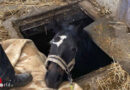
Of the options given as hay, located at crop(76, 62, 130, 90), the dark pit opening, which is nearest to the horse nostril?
hay, located at crop(76, 62, 130, 90)

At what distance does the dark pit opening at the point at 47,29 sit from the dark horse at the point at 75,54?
28 cm

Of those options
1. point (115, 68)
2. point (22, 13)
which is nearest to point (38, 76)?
point (115, 68)

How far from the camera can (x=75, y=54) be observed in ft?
10.1

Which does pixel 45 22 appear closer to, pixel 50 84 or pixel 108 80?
pixel 108 80

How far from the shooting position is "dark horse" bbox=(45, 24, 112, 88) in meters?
2.76

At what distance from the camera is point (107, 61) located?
12.8ft

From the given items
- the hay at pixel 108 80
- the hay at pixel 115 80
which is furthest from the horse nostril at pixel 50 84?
the hay at pixel 115 80

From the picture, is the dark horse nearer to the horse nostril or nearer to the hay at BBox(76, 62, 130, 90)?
the horse nostril

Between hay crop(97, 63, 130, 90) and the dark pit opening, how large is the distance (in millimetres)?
1375

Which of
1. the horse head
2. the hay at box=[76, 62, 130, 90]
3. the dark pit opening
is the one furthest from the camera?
the dark pit opening

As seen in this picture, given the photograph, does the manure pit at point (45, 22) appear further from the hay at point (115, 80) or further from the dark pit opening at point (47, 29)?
the hay at point (115, 80)

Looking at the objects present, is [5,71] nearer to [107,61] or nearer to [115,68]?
[115,68]

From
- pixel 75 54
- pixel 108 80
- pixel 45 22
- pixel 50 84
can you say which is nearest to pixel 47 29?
pixel 45 22

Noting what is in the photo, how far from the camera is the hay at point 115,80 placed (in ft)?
10.6
